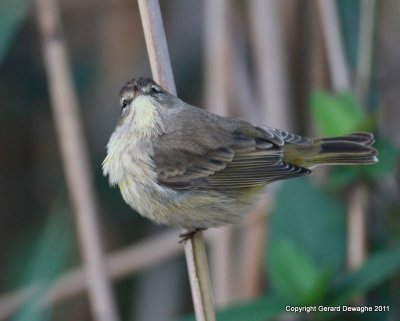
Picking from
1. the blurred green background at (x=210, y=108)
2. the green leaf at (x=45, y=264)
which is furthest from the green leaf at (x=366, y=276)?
the green leaf at (x=45, y=264)

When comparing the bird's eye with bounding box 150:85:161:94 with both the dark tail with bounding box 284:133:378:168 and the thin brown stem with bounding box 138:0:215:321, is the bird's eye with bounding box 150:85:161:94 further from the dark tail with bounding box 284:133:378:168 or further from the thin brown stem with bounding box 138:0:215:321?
the dark tail with bounding box 284:133:378:168

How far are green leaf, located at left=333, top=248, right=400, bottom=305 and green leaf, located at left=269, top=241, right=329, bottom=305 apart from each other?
6 centimetres

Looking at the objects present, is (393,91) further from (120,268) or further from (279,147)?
(120,268)

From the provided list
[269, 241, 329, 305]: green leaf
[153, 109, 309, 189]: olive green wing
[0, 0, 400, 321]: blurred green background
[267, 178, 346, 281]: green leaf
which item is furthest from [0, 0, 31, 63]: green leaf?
[269, 241, 329, 305]: green leaf

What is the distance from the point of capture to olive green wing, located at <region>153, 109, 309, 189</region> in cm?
301

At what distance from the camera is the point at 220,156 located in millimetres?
3092

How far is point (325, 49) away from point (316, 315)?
123 centimetres

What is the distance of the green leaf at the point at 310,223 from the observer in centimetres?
329

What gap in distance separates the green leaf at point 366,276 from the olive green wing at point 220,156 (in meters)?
0.47

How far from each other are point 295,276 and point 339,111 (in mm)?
686

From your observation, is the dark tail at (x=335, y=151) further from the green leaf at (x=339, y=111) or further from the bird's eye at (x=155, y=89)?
the bird's eye at (x=155, y=89)

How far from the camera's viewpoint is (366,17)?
352 centimetres

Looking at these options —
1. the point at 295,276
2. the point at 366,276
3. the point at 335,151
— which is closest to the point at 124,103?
the point at 335,151

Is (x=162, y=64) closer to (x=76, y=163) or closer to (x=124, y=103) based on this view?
(x=124, y=103)
